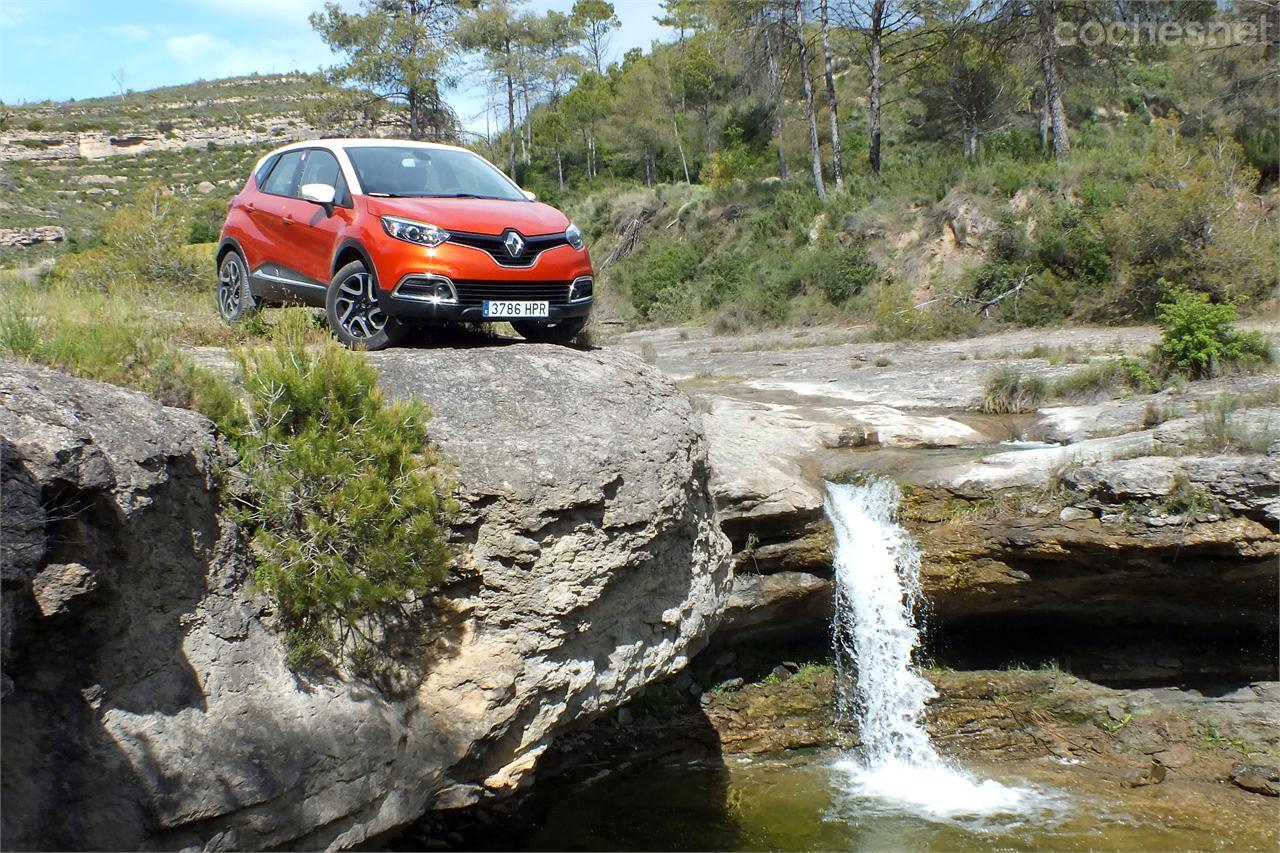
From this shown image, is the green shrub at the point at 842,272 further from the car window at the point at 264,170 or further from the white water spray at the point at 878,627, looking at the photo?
the car window at the point at 264,170

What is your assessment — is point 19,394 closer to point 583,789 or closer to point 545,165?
point 583,789

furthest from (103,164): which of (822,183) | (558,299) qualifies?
(558,299)

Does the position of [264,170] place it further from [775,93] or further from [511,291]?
[775,93]

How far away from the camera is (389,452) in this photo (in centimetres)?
648

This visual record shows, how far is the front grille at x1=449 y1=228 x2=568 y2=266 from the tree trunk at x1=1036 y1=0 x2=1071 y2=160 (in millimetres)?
18811

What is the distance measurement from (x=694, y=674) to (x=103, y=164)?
139 ft

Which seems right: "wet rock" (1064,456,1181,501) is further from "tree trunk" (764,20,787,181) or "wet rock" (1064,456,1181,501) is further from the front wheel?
"tree trunk" (764,20,787,181)

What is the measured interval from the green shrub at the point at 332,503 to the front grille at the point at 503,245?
1.70m

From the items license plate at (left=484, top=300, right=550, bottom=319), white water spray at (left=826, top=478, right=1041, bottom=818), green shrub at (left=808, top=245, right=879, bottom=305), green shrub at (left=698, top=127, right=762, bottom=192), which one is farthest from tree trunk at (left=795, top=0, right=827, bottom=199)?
license plate at (left=484, top=300, right=550, bottom=319)

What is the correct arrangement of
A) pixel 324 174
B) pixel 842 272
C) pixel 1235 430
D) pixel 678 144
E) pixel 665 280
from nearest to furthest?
pixel 324 174 < pixel 1235 430 < pixel 842 272 < pixel 665 280 < pixel 678 144

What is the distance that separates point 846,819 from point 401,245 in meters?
5.54

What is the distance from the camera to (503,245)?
317 inches

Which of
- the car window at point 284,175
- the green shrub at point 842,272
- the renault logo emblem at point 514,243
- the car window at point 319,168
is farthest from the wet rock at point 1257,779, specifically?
the green shrub at point 842,272

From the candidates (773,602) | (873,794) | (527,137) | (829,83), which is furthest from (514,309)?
(527,137)
